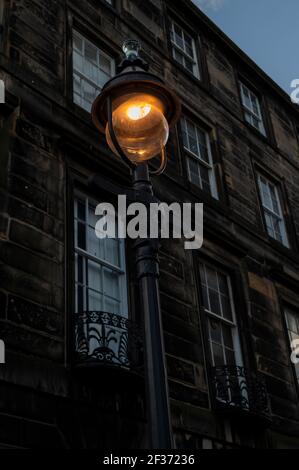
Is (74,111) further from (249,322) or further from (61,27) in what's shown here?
(249,322)

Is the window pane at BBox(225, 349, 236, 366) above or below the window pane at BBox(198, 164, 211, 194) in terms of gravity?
below

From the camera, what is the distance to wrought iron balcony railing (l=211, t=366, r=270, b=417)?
1009cm

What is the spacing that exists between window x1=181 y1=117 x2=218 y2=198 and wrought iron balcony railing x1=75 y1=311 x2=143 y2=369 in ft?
17.5

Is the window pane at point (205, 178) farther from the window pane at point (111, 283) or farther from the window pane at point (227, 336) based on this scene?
the window pane at point (111, 283)

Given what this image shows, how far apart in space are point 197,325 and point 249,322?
5.71 ft

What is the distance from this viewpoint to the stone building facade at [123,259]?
7.64 m

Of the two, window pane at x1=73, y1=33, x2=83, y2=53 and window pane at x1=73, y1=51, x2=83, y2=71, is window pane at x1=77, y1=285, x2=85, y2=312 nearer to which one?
window pane at x1=73, y1=51, x2=83, y2=71

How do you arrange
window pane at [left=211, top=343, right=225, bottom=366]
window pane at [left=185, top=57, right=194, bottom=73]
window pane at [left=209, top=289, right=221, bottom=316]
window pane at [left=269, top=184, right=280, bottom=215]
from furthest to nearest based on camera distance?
window pane at [left=269, top=184, right=280, bottom=215] < window pane at [left=185, top=57, right=194, bottom=73] < window pane at [left=209, top=289, right=221, bottom=316] < window pane at [left=211, top=343, right=225, bottom=366]

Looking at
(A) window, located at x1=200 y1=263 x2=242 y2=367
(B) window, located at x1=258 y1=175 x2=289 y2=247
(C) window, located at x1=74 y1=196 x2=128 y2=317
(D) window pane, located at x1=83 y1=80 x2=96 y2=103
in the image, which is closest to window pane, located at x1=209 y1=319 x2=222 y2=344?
(A) window, located at x1=200 y1=263 x2=242 y2=367

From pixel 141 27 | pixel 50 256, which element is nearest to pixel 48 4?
pixel 141 27

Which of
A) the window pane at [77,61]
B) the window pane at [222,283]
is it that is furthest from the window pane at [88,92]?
the window pane at [222,283]

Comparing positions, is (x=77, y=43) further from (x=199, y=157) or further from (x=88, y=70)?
(x=199, y=157)

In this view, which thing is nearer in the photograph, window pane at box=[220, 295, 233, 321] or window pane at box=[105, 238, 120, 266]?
window pane at box=[105, 238, 120, 266]

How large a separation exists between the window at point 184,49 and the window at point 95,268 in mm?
7150
